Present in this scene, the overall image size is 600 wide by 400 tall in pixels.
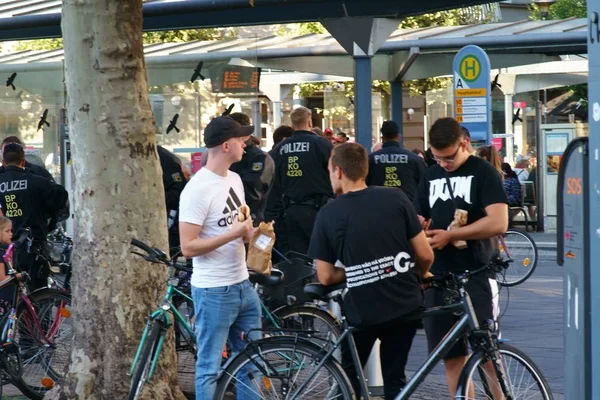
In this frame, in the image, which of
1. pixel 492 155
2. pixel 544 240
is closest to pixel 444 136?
pixel 492 155

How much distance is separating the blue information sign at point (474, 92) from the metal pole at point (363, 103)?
124 centimetres

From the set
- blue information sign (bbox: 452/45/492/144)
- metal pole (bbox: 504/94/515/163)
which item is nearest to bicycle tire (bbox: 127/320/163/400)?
blue information sign (bbox: 452/45/492/144)

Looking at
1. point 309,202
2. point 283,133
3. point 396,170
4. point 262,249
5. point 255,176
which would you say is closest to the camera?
point 262,249

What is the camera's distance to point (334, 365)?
554 centimetres

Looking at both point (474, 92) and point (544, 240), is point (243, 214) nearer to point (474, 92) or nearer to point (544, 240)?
point (474, 92)

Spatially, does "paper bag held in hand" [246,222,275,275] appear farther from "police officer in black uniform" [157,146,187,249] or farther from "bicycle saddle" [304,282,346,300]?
"police officer in black uniform" [157,146,187,249]

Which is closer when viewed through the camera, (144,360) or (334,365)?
(334,365)

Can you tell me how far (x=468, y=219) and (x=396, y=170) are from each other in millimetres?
5110

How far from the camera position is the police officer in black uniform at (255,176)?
9.15 m

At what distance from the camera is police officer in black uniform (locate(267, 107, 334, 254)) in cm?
1061

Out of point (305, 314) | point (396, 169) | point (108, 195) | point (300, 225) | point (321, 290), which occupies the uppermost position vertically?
point (108, 195)

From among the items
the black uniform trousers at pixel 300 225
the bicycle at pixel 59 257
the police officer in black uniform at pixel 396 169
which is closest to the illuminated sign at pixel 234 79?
the police officer in black uniform at pixel 396 169

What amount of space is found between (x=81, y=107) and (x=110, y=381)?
5.46 ft

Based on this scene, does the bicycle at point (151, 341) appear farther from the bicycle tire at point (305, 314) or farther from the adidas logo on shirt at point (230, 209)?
the bicycle tire at point (305, 314)
